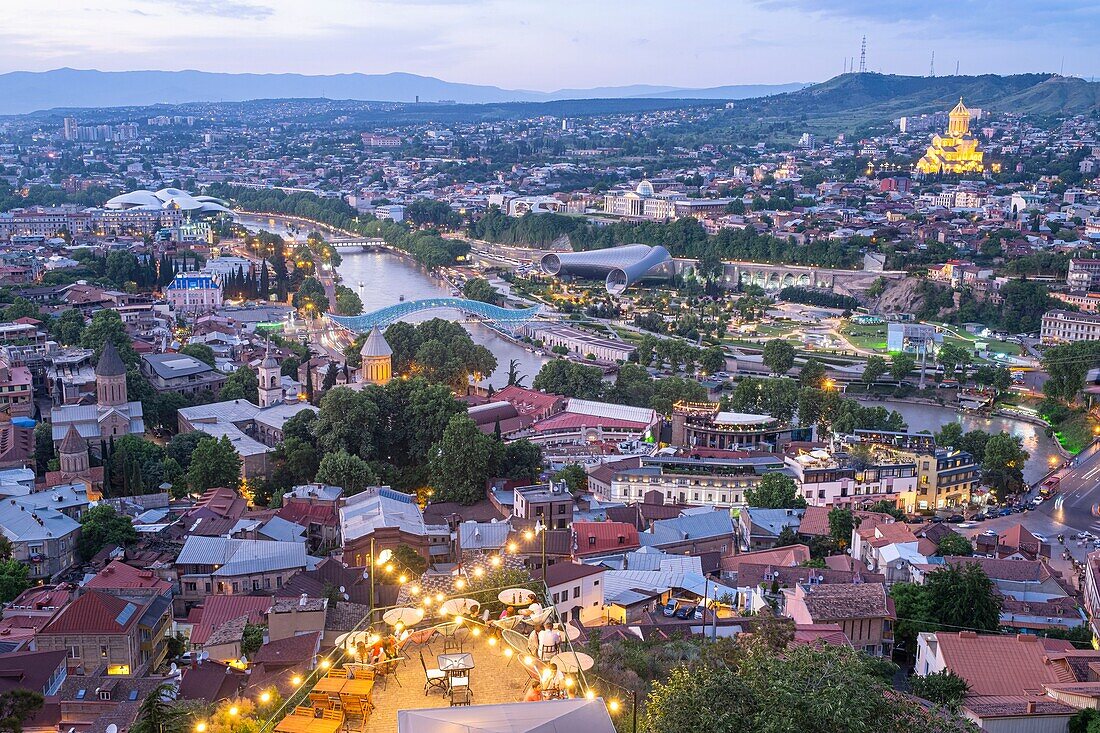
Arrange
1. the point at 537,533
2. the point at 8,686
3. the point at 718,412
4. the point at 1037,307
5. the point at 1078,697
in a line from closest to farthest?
the point at 1078,697 < the point at 8,686 < the point at 537,533 < the point at 718,412 < the point at 1037,307

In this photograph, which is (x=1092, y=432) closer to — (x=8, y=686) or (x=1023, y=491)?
(x=1023, y=491)

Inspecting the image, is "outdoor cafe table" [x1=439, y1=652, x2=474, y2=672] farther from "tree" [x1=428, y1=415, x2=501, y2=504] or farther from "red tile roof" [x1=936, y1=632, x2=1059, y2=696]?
"tree" [x1=428, y1=415, x2=501, y2=504]

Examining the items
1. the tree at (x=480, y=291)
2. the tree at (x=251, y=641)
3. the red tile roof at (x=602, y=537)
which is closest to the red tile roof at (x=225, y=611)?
the tree at (x=251, y=641)

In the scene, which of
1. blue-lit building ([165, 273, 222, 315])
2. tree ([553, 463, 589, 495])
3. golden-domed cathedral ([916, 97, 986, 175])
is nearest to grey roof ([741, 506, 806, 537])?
tree ([553, 463, 589, 495])

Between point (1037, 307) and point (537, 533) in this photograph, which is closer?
point (537, 533)

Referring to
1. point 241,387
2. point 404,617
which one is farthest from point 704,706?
point 241,387

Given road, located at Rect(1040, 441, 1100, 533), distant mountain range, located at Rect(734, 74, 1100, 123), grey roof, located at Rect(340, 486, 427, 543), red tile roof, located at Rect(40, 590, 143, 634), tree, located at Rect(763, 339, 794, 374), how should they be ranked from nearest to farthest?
red tile roof, located at Rect(40, 590, 143, 634)
grey roof, located at Rect(340, 486, 427, 543)
road, located at Rect(1040, 441, 1100, 533)
tree, located at Rect(763, 339, 794, 374)
distant mountain range, located at Rect(734, 74, 1100, 123)

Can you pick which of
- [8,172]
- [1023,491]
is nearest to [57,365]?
[1023,491]
